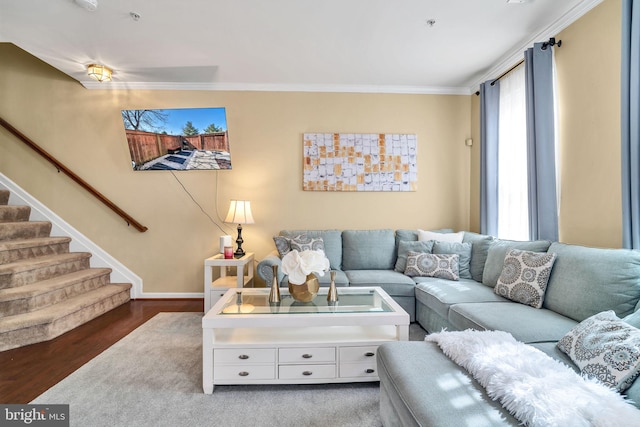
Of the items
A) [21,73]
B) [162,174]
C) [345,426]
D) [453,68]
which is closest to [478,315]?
[345,426]

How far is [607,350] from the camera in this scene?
1289mm

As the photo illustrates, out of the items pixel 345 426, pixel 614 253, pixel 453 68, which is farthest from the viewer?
pixel 453 68

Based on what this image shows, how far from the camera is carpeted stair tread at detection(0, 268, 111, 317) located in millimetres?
2689

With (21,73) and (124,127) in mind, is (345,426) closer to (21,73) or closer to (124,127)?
(124,127)

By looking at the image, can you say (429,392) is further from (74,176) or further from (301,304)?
(74,176)

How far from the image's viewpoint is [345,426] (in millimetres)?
1622

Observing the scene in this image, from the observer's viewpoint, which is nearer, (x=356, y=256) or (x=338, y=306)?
(x=338, y=306)

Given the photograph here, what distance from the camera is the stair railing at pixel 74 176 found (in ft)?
12.2

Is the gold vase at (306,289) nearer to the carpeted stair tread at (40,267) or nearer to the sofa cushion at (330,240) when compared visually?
the sofa cushion at (330,240)

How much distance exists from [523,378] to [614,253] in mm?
1278

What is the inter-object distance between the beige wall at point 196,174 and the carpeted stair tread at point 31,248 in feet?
0.92

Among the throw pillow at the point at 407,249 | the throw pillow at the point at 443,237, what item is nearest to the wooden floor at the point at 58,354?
the throw pillow at the point at 407,249

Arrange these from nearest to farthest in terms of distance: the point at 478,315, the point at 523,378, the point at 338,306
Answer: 1. the point at 523,378
2. the point at 478,315
3. the point at 338,306

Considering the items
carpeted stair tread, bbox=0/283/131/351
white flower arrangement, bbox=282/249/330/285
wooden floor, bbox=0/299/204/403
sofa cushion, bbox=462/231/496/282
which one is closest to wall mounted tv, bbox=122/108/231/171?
carpeted stair tread, bbox=0/283/131/351
